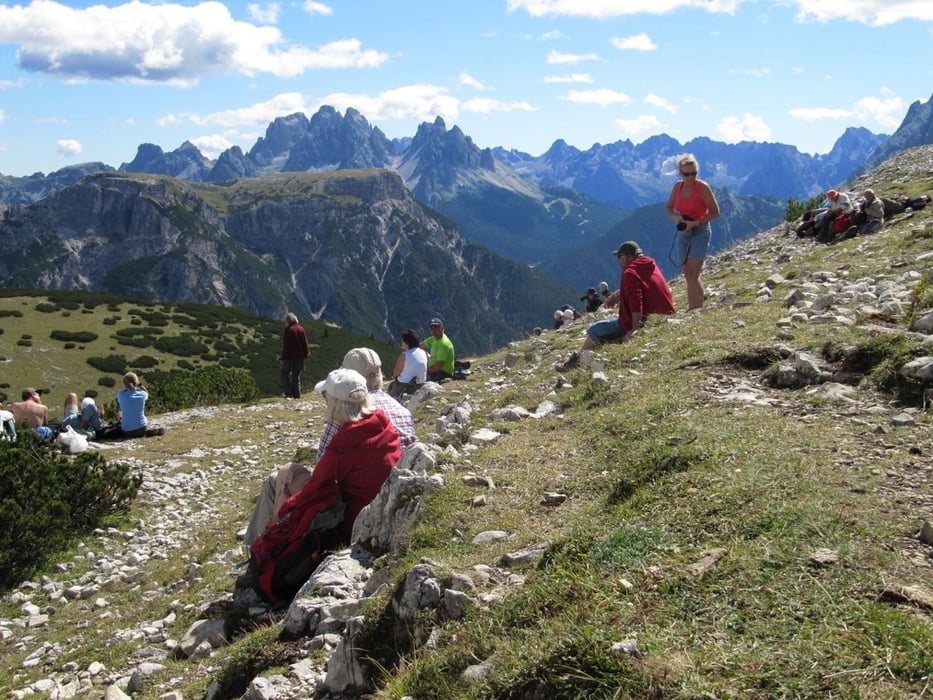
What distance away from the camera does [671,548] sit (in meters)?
4.84

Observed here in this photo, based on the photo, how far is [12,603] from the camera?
34.7 feet

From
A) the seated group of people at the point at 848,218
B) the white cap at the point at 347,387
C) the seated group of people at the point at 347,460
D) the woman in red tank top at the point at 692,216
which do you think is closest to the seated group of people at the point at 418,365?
the woman in red tank top at the point at 692,216

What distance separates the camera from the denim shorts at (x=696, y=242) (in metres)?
15.3

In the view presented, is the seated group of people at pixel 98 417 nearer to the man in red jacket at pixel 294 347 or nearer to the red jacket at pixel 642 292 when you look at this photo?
the man in red jacket at pixel 294 347

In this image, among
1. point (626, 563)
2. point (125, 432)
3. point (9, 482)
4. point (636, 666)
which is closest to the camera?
point (636, 666)

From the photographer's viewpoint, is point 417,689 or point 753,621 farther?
point 417,689

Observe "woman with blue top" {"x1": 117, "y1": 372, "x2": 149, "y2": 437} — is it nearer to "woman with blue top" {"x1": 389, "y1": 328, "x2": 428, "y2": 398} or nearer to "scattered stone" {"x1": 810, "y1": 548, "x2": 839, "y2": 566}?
"woman with blue top" {"x1": 389, "y1": 328, "x2": 428, "y2": 398}

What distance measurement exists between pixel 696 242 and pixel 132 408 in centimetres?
1615

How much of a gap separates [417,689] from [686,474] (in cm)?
307

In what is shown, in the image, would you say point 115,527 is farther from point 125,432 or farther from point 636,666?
point 636,666

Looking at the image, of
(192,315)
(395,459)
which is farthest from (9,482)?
(192,315)

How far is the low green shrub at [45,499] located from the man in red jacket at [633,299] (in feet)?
30.3

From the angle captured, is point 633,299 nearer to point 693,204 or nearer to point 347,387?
point 693,204

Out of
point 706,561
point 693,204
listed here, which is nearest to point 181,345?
point 693,204
